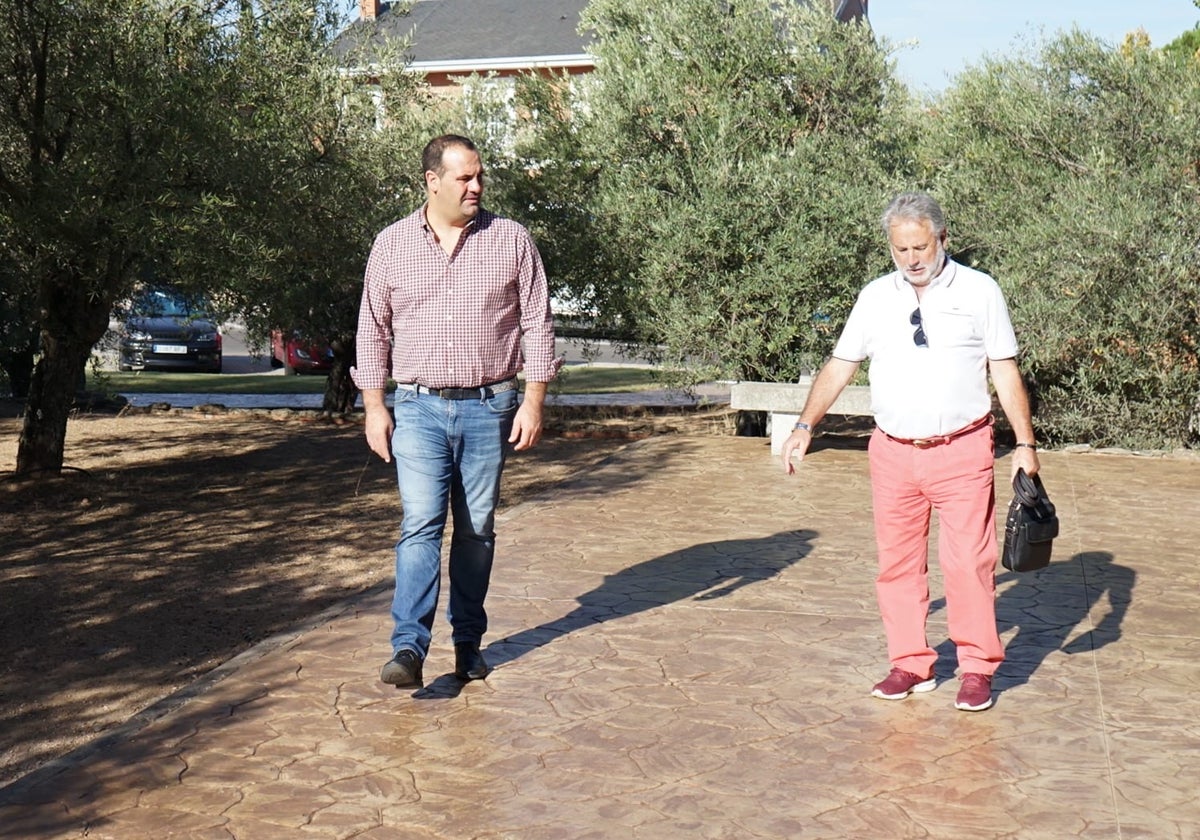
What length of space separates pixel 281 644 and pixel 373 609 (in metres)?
0.76

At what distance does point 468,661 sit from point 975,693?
1965 millimetres

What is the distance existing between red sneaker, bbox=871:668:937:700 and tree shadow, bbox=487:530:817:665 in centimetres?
157

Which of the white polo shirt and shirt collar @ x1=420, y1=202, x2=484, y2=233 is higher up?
shirt collar @ x1=420, y1=202, x2=484, y2=233

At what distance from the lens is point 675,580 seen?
A: 800 cm

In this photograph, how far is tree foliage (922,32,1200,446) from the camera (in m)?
13.1

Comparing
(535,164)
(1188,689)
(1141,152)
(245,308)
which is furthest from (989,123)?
(1188,689)

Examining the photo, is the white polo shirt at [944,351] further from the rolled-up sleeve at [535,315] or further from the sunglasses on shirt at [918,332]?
the rolled-up sleeve at [535,315]

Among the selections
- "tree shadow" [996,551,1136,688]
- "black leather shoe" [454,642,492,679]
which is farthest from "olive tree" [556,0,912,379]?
"black leather shoe" [454,642,492,679]

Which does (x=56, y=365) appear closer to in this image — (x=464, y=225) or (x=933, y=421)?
(x=464, y=225)

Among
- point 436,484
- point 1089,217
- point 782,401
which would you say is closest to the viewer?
point 436,484

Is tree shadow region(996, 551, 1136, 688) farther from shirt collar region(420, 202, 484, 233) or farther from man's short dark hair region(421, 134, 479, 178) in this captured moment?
man's short dark hair region(421, 134, 479, 178)

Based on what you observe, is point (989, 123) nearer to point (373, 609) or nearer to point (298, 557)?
point (298, 557)

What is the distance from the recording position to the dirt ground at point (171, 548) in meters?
6.50

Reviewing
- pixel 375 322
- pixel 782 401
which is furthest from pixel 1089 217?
pixel 375 322
